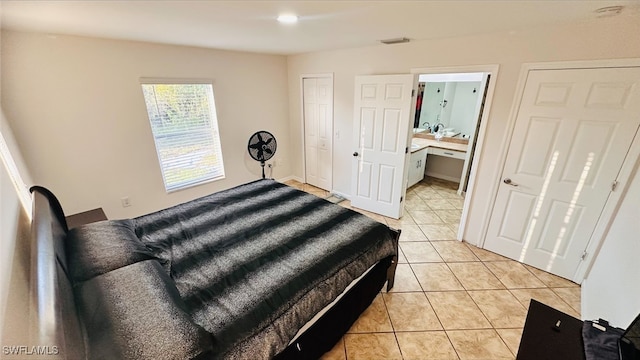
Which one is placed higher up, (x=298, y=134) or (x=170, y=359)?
(x=298, y=134)

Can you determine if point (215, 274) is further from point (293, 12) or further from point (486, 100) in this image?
point (486, 100)

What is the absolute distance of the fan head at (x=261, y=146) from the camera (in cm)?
352

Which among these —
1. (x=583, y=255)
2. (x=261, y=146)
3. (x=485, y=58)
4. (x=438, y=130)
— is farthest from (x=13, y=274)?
(x=438, y=130)

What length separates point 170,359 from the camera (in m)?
0.91

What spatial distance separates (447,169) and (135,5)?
4996mm

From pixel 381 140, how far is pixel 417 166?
1.59 m

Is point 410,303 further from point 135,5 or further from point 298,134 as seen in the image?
point 298,134

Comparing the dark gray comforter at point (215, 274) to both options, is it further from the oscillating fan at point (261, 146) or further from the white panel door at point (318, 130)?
the white panel door at point (318, 130)

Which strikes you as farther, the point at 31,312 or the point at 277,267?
the point at 277,267

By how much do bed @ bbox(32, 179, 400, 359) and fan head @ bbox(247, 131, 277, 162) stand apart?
4.35ft

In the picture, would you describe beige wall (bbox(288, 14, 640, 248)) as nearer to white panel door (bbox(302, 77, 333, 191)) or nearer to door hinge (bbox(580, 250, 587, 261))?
white panel door (bbox(302, 77, 333, 191))

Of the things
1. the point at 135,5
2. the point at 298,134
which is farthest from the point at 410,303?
the point at 298,134

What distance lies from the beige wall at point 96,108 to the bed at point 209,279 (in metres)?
1.07

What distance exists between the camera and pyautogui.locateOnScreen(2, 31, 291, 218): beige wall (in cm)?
224
